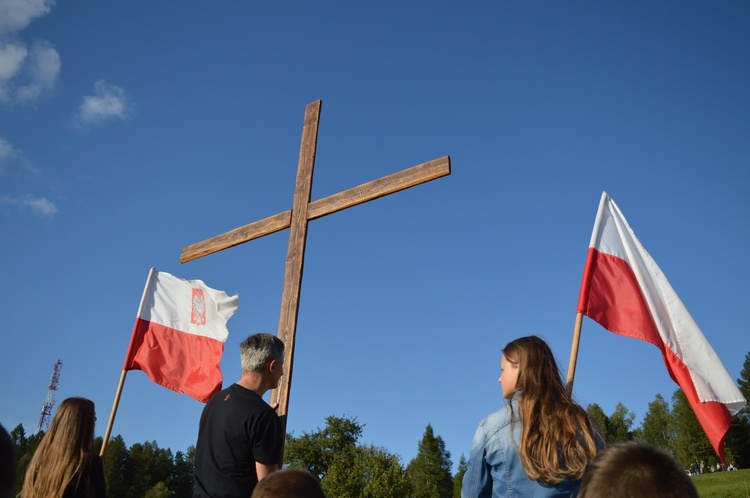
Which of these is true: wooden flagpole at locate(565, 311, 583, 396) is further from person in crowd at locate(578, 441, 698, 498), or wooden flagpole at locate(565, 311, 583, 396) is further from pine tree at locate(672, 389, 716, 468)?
pine tree at locate(672, 389, 716, 468)

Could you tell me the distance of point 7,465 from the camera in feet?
5.10

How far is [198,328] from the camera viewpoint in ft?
27.6

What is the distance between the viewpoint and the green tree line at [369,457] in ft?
187

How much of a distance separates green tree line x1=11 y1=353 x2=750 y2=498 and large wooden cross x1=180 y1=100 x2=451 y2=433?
44.7 metres

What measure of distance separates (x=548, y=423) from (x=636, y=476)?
5.60 ft

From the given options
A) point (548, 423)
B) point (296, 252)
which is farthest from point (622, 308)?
point (296, 252)

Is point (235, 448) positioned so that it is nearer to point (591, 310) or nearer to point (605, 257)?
point (591, 310)

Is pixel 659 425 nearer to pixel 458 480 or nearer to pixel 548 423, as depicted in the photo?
pixel 458 480

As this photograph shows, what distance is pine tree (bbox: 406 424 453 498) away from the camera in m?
87.9

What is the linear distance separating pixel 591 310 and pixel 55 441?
443 centimetres

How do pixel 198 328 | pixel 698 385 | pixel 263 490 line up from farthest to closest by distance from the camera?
1. pixel 198 328
2. pixel 698 385
3. pixel 263 490

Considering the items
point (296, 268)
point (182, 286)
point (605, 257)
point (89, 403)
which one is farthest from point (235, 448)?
point (182, 286)

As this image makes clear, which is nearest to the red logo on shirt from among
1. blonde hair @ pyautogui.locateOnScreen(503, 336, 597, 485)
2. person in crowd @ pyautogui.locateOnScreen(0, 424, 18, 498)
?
blonde hair @ pyautogui.locateOnScreen(503, 336, 597, 485)

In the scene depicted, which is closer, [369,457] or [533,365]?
[533,365]
